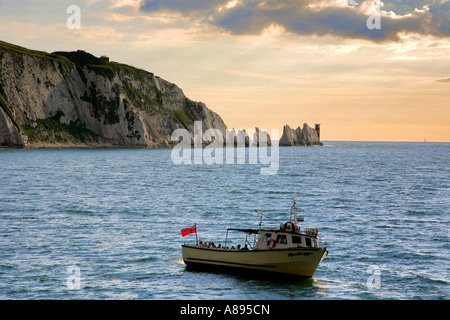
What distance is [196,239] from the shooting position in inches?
1554

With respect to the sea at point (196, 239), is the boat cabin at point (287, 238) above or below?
above

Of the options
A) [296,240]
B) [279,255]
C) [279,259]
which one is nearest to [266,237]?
[279,255]

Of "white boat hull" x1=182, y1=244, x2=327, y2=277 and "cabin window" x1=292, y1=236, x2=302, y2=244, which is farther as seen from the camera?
"cabin window" x1=292, y1=236, x2=302, y2=244

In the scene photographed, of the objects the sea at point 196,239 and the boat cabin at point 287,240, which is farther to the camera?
the boat cabin at point 287,240

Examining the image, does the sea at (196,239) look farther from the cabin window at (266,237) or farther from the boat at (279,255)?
the cabin window at (266,237)

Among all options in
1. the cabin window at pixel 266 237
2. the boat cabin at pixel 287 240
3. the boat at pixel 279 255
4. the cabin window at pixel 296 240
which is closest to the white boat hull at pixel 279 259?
the boat at pixel 279 255

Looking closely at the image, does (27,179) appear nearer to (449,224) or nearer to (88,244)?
(88,244)

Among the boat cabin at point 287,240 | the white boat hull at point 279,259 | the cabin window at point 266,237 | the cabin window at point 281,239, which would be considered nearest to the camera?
the white boat hull at point 279,259

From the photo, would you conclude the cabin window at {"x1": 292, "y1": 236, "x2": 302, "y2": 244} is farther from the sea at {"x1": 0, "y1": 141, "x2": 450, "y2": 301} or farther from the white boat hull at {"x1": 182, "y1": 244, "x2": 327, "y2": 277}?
the sea at {"x1": 0, "y1": 141, "x2": 450, "y2": 301}

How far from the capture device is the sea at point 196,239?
3130 cm

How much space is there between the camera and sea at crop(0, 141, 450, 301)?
103 ft

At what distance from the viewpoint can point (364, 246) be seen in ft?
141

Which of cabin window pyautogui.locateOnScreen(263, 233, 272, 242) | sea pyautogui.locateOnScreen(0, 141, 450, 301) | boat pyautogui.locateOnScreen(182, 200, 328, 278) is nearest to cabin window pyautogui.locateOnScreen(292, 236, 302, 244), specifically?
boat pyautogui.locateOnScreen(182, 200, 328, 278)

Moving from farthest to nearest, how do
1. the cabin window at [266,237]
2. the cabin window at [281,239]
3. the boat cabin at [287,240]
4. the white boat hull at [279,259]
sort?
the cabin window at [266,237] → the cabin window at [281,239] → the boat cabin at [287,240] → the white boat hull at [279,259]
